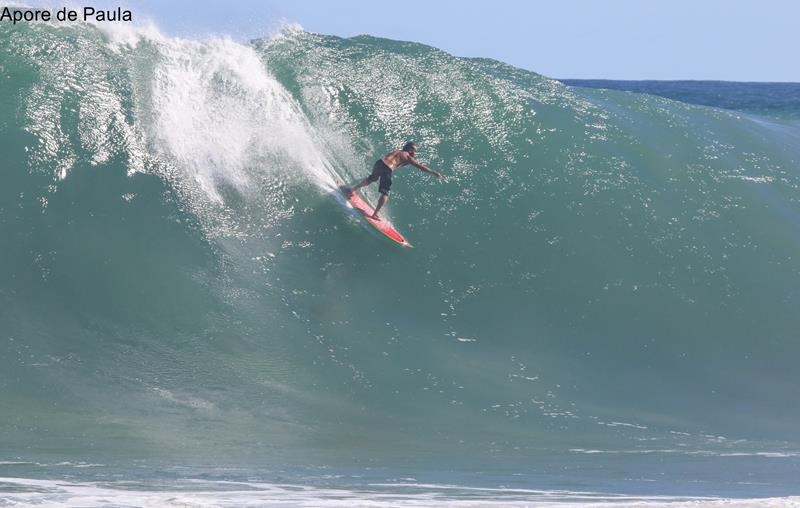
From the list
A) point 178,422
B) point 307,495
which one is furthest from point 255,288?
point 307,495

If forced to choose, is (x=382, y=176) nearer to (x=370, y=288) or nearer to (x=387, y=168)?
(x=387, y=168)

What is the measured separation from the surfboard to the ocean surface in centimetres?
13

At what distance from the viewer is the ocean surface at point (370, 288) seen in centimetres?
683

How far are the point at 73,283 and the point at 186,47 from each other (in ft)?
11.5

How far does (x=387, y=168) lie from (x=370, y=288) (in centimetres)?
142

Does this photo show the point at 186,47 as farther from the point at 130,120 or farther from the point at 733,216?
the point at 733,216

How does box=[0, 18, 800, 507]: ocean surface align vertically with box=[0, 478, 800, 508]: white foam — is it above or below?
above

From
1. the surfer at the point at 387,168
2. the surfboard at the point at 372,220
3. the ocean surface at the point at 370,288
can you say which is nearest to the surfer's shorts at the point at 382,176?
the surfer at the point at 387,168

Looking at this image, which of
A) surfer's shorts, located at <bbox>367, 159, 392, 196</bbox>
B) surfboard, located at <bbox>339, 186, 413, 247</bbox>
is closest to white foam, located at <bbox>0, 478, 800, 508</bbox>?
surfboard, located at <bbox>339, 186, 413, 247</bbox>

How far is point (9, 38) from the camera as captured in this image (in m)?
11.1

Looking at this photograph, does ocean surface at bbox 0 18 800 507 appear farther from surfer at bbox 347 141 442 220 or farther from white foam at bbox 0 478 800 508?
surfer at bbox 347 141 442 220

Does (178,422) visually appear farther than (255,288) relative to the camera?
No

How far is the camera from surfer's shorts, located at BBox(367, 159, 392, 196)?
1051 cm

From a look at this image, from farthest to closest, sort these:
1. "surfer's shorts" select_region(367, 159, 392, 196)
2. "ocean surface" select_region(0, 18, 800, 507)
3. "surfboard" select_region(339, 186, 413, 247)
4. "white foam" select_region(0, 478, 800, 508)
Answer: "surfer's shorts" select_region(367, 159, 392, 196) → "surfboard" select_region(339, 186, 413, 247) → "ocean surface" select_region(0, 18, 800, 507) → "white foam" select_region(0, 478, 800, 508)
